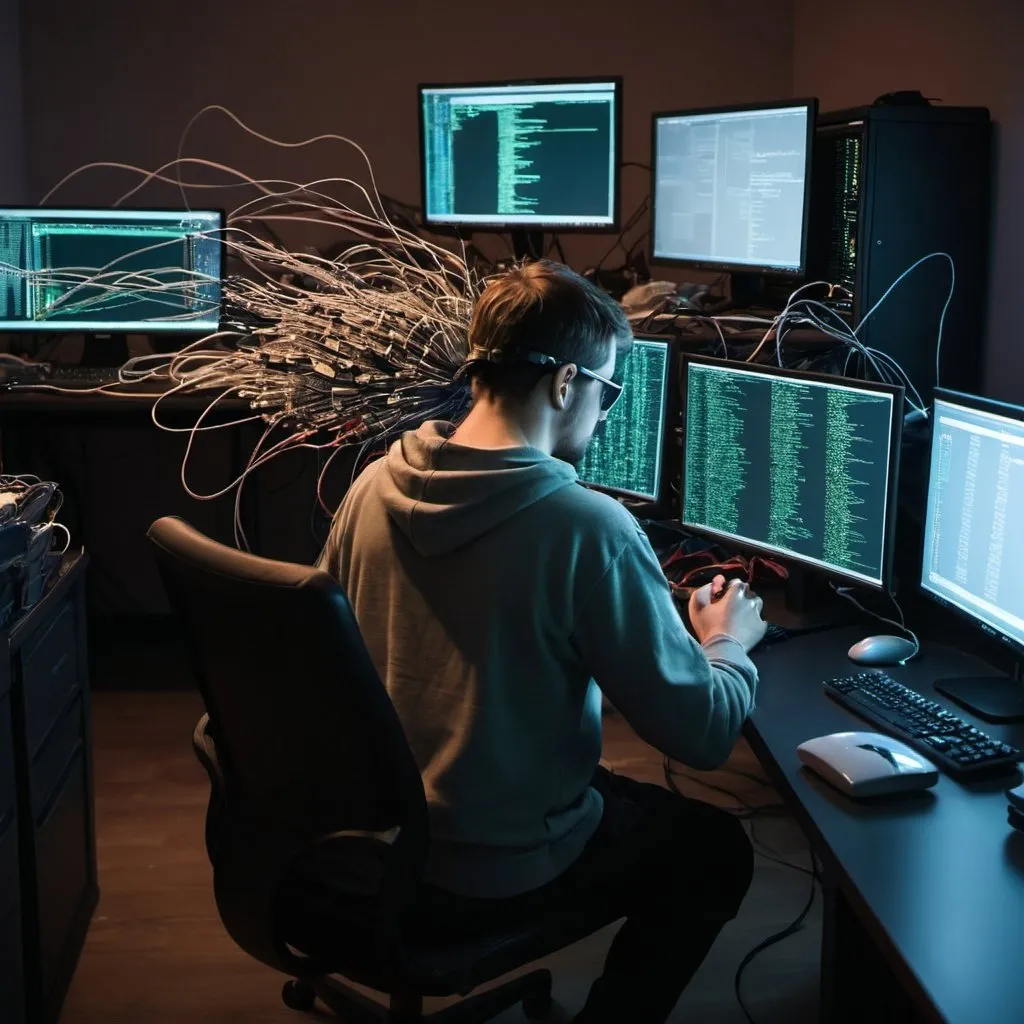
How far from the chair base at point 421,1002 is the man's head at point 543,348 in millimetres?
879

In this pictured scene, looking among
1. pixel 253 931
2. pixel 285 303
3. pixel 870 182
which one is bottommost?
pixel 253 931

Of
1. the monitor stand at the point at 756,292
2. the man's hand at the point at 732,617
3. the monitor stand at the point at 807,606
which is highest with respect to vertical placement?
the monitor stand at the point at 756,292

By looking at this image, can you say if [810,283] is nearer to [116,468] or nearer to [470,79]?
[470,79]

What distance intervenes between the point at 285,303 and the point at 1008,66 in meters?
1.47

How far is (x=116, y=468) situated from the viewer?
13.1ft

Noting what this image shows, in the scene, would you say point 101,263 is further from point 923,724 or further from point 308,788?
point 923,724

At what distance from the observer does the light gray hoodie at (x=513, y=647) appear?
153 centimetres

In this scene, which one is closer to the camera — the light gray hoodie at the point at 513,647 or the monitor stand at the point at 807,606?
the light gray hoodie at the point at 513,647

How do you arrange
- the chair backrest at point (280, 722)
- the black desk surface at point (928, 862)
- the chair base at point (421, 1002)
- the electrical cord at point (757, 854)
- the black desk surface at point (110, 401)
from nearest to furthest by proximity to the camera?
1. the black desk surface at point (928, 862)
2. the chair backrest at point (280, 722)
3. the chair base at point (421, 1002)
4. the electrical cord at point (757, 854)
5. the black desk surface at point (110, 401)

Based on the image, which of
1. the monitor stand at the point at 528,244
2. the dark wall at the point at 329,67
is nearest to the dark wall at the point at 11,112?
the dark wall at the point at 329,67

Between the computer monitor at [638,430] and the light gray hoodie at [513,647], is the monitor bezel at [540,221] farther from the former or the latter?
the light gray hoodie at [513,647]

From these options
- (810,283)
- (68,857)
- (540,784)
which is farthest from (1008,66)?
(68,857)

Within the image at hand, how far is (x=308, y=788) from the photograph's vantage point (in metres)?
1.55

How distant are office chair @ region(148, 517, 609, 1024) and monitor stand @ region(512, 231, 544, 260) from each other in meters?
2.08
